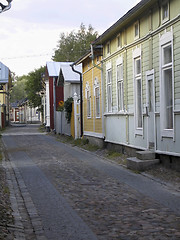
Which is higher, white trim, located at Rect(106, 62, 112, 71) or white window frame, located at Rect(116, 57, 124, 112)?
white trim, located at Rect(106, 62, 112, 71)

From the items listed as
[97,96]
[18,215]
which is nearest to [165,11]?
[18,215]

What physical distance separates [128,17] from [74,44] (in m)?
51.4

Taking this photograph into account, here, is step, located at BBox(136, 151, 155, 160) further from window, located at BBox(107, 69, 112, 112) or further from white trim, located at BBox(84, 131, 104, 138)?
white trim, located at BBox(84, 131, 104, 138)

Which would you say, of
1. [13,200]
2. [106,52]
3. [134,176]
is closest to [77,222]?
[13,200]

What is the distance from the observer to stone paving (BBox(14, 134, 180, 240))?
6250 millimetres

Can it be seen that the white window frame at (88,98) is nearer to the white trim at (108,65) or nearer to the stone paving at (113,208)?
the white trim at (108,65)

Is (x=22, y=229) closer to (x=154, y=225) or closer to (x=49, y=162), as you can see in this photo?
(x=154, y=225)

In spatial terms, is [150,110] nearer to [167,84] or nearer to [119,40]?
[167,84]

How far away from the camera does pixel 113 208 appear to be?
793 cm

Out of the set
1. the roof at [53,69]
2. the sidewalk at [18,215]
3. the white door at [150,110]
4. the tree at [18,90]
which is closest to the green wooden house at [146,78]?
the white door at [150,110]

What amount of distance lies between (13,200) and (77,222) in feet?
8.16

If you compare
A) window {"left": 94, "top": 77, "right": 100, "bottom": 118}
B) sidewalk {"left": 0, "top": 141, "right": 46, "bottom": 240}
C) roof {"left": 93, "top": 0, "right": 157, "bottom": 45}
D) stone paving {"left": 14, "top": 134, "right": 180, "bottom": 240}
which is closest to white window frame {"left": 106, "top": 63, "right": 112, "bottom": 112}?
roof {"left": 93, "top": 0, "right": 157, "bottom": 45}

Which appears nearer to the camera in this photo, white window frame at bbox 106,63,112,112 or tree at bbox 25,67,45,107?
white window frame at bbox 106,63,112,112

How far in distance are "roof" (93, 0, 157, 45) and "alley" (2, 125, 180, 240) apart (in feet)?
15.6
